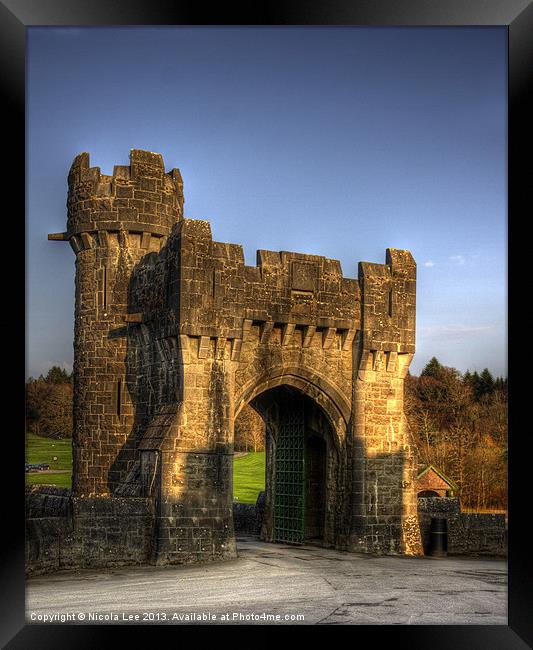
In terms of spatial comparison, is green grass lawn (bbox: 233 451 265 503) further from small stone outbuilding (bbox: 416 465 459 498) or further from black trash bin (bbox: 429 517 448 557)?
black trash bin (bbox: 429 517 448 557)

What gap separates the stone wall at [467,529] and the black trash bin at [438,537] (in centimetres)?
35

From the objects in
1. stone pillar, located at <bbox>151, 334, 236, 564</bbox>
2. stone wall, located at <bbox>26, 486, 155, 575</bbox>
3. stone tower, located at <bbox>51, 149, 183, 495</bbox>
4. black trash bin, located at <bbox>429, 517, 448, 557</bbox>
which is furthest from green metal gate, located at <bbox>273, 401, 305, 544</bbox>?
stone wall, located at <bbox>26, 486, 155, 575</bbox>

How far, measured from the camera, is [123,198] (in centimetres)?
2059

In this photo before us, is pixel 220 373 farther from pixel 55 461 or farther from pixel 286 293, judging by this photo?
pixel 55 461

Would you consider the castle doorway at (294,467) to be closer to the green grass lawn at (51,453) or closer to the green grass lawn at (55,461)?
the green grass lawn at (55,461)

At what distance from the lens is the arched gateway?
17375 mm

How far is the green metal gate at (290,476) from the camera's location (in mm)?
20609

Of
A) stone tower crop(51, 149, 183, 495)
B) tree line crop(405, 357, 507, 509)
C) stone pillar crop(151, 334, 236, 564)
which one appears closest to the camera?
stone pillar crop(151, 334, 236, 564)

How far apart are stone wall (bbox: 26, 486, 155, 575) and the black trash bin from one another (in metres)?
6.51

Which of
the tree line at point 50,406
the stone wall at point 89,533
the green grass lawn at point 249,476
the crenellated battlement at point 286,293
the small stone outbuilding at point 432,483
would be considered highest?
the crenellated battlement at point 286,293
